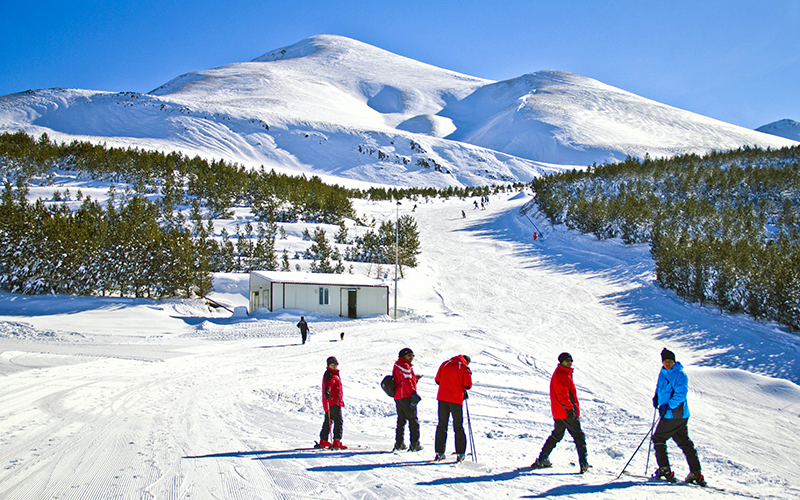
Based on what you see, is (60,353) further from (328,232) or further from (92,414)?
(328,232)

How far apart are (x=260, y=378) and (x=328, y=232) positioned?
89.3 ft

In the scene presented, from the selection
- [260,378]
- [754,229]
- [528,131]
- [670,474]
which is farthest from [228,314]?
[528,131]

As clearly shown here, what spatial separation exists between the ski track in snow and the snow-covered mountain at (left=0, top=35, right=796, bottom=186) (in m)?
66.3

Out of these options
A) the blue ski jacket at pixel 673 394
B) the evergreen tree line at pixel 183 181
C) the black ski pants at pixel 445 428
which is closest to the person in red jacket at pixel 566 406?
the blue ski jacket at pixel 673 394

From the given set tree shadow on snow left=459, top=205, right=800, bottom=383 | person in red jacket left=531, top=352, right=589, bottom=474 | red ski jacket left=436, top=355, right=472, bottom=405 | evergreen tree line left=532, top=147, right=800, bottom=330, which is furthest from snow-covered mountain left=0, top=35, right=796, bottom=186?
person in red jacket left=531, top=352, right=589, bottom=474

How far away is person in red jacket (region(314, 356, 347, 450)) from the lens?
6.42m

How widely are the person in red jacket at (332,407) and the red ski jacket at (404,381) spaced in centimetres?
89

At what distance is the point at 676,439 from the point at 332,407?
172 inches

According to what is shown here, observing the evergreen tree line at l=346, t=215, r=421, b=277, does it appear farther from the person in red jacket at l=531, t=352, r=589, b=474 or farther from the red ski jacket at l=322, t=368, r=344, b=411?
the person in red jacket at l=531, t=352, r=589, b=474

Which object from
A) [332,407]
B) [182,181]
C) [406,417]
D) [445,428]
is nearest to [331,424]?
[332,407]

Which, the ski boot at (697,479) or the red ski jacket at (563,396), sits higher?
the red ski jacket at (563,396)

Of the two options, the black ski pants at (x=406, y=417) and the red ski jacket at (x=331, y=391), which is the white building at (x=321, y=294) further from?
the black ski pants at (x=406, y=417)

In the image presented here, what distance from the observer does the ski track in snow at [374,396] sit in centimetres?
521

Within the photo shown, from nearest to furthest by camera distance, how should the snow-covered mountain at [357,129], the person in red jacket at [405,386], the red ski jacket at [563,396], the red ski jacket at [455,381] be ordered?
1. the red ski jacket at [563,396]
2. the red ski jacket at [455,381]
3. the person in red jacket at [405,386]
4. the snow-covered mountain at [357,129]
